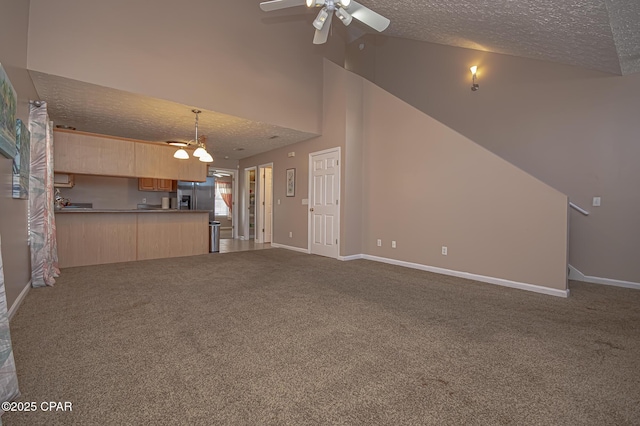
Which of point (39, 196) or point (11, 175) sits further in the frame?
point (39, 196)

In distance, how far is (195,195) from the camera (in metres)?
8.02

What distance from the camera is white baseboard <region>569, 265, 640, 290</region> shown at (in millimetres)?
3980

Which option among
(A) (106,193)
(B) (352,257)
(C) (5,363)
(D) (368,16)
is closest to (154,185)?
(A) (106,193)

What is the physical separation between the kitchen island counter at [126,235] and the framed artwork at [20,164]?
2.01m

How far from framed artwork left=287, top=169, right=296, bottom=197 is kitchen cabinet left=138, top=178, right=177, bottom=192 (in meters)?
2.77

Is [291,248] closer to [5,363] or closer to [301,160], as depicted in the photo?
[301,160]

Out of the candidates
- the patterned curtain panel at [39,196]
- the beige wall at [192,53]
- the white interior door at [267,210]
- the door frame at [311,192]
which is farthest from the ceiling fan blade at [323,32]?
the white interior door at [267,210]

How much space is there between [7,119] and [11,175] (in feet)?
2.07

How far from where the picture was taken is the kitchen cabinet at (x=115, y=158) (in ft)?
16.2

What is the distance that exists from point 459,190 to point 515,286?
1.48 m

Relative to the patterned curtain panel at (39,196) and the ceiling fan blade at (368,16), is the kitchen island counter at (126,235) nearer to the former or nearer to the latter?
the patterned curtain panel at (39,196)

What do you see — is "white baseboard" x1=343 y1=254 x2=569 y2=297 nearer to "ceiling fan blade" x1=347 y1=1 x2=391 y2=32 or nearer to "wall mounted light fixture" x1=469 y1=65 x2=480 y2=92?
"wall mounted light fixture" x1=469 y1=65 x2=480 y2=92

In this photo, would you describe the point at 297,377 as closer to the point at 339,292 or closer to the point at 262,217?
the point at 339,292

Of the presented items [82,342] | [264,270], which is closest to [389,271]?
[264,270]
